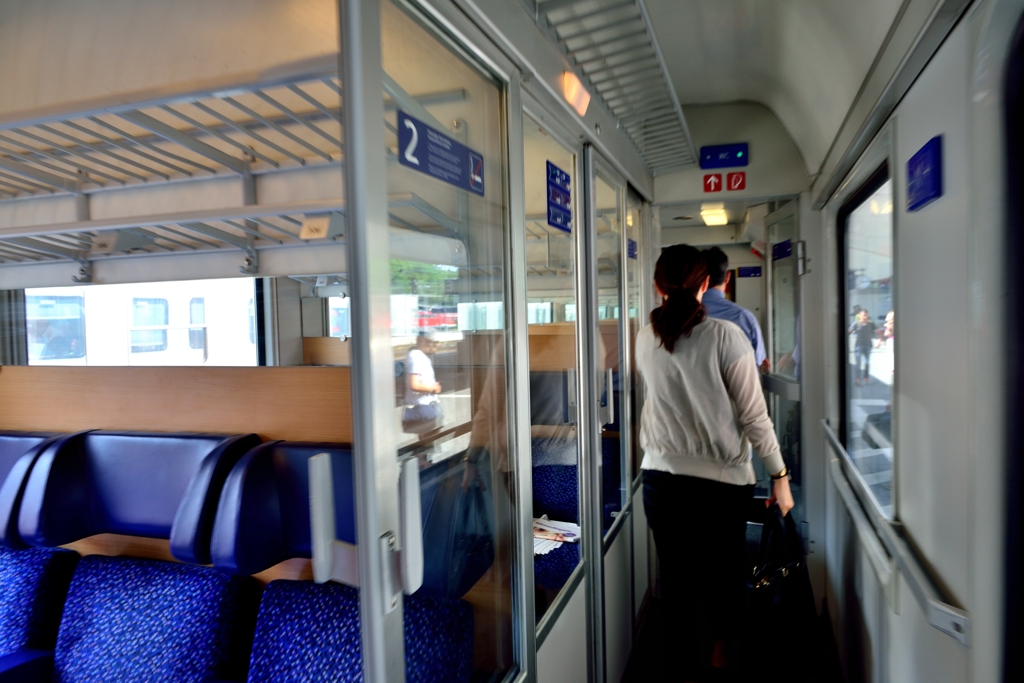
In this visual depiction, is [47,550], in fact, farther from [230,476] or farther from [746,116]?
[746,116]

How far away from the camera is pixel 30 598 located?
7.07 ft

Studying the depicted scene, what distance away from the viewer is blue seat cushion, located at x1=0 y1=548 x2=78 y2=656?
2148 millimetres

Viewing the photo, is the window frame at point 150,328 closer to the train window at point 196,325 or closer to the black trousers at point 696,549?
the train window at point 196,325

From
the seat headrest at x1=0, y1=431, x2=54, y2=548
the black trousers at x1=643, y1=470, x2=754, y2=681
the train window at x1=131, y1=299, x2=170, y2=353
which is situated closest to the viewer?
the seat headrest at x1=0, y1=431, x2=54, y2=548

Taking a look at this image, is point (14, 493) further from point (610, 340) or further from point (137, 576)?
point (610, 340)

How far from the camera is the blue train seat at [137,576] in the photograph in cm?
193

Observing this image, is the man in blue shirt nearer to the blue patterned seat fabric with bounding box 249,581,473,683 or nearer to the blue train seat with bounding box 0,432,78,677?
the blue patterned seat fabric with bounding box 249,581,473,683

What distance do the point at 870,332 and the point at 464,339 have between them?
199cm

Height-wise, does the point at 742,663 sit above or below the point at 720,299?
below

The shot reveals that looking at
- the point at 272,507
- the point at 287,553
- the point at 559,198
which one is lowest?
the point at 287,553

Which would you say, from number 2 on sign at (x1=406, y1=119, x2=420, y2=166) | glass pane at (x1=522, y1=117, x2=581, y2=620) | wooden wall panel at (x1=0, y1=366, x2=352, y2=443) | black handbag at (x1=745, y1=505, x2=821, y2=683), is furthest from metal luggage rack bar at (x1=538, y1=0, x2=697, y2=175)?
black handbag at (x1=745, y1=505, x2=821, y2=683)

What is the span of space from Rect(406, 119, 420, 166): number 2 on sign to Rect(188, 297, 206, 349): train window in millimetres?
4470

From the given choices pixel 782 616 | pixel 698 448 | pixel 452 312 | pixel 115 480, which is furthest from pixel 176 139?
pixel 782 616

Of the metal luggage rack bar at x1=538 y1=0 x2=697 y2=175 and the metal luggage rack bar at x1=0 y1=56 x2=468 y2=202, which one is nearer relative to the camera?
the metal luggage rack bar at x1=0 y1=56 x2=468 y2=202
